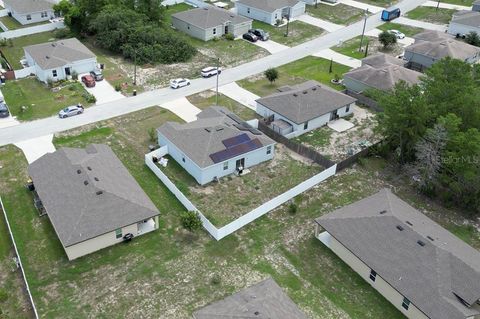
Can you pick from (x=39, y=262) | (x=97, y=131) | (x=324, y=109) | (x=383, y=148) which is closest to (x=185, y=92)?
(x=97, y=131)

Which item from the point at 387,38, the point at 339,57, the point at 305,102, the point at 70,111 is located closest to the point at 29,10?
the point at 70,111

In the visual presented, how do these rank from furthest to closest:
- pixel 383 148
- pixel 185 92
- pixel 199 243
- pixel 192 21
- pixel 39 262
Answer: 1. pixel 192 21
2. pixel 185 92
3. pixel 383 148
4. pixel 199 243
5. pixel 39 262

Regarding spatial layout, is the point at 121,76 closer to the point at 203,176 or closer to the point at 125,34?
the point at 125,34

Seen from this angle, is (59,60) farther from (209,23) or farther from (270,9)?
(270,9)

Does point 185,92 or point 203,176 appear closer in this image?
point 203,176

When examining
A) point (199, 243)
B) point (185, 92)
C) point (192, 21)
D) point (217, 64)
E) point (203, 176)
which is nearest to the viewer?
point (199, 243)
